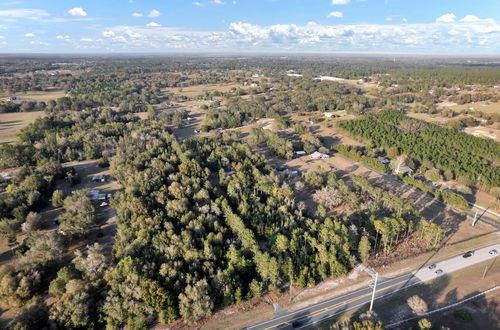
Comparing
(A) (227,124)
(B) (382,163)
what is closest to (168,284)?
(B) (382,163)

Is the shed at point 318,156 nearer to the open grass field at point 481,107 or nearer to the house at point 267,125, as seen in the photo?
the house at point 267,125

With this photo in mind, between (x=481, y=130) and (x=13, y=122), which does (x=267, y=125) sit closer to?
(x=481, y=130)

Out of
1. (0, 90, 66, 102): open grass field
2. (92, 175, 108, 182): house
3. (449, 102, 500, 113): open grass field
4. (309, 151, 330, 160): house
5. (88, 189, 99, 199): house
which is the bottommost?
(88, 189, 99, 199): house

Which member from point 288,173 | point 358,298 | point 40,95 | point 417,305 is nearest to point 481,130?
point 288,173

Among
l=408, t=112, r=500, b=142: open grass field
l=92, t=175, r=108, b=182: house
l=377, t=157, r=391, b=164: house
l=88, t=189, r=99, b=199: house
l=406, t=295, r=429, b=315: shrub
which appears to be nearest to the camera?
l=406, t=295, r=429, b=315: shrub

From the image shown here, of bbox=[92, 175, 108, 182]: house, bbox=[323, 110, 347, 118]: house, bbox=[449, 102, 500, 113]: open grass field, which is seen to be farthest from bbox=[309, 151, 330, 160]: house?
bbox=[449, 102, 500, 113]: open grass field

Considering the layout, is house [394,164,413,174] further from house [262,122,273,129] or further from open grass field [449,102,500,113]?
open grass field [449,102,500,113]

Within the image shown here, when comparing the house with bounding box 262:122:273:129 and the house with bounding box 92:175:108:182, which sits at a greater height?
the house with bounding box 262:122:273:129
